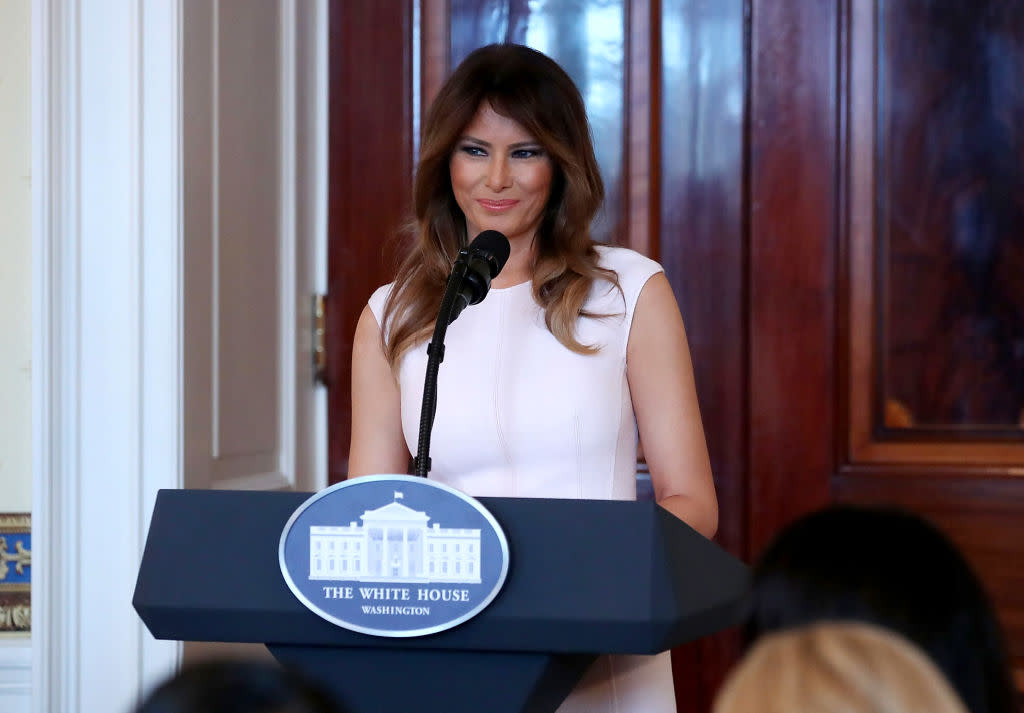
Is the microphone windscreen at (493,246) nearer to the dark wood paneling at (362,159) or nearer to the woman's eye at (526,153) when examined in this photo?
the woman's eye at (526,153)

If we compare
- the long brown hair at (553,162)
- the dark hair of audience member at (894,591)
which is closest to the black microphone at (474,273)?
the long brown hair at (553,162)

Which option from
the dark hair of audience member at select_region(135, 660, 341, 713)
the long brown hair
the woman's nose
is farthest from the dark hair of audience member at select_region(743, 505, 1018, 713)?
the woman's nose

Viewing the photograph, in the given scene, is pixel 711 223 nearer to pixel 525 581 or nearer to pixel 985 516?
pixel 985 516

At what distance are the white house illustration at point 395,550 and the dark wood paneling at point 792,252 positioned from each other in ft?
5.11

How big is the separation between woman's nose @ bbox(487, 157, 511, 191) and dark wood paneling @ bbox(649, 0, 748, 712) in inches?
33.1

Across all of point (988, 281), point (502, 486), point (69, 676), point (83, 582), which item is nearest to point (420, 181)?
point (502, 486)

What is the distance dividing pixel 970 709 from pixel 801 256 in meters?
1.86

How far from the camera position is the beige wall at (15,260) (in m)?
2.15

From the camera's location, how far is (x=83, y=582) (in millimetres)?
2086

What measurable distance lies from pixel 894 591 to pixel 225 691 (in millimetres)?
338

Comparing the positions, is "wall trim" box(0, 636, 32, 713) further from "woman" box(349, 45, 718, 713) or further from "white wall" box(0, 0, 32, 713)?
"woman" box(349, 45, 718, 713)

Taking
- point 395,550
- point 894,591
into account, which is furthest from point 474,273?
point 894,591

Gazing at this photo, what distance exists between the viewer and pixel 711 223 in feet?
8.12

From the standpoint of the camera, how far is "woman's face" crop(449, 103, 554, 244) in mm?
1708
